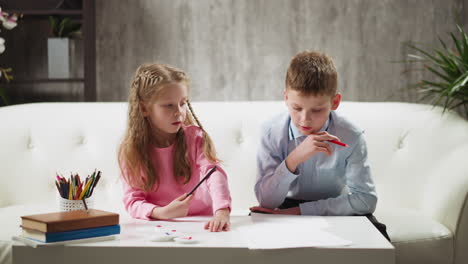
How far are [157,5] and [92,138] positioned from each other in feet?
3.07

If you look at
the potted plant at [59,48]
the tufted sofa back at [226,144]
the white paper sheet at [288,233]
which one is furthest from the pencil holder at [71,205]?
the potted plant at [59,48]

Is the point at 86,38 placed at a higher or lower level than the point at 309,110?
higher

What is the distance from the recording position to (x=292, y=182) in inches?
72.4

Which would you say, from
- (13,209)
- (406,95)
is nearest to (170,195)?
(13,209)

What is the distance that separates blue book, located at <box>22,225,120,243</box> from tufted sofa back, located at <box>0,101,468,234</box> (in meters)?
1.02

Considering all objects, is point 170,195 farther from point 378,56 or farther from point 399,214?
point 378,56

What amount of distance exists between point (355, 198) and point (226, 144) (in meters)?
0.71

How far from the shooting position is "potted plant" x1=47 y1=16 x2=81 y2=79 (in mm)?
2883

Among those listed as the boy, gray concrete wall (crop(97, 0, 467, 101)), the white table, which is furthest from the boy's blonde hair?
gray concrete wall (crop(97, 0, 467, 101))

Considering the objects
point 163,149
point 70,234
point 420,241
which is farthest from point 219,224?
point 420,241

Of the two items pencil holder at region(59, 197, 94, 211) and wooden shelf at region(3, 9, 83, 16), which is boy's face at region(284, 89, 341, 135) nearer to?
pencil holder at region(59, 197, 94, 211)

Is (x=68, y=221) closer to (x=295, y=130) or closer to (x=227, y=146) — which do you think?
(x=295, y=130)

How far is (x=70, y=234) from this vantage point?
3.96ft

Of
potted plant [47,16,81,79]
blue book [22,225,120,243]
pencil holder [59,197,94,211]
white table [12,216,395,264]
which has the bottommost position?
white table [12,216,395,264]
